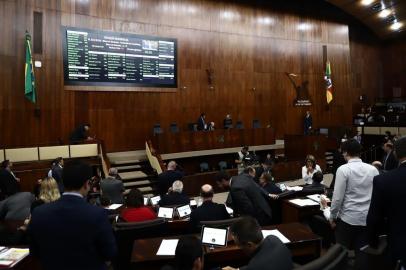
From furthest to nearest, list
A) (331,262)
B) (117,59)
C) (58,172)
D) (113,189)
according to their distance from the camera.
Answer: (117,59) < (58,172) < (113,189) < (331,262)

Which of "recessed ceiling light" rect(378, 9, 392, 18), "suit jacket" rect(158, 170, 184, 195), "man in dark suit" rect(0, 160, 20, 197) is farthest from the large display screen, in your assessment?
"recessed ceiling light" rect(378, 9, 392, 18)

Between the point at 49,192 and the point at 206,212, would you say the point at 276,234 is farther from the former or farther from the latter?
the point at 49,192

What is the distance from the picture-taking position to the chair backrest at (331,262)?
1341mm

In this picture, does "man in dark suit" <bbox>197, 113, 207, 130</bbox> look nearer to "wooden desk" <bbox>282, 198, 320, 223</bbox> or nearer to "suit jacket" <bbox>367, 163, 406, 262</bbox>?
"wooden desk" <bbox>282, 198, 320, 223</bbox>

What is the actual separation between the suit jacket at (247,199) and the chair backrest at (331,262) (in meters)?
2.27

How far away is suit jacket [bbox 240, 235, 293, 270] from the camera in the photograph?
5.42 feet

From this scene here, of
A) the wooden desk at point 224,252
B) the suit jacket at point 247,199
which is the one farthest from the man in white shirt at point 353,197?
the suit jacket at point 247,199

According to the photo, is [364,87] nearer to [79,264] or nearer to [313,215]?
[313,215]

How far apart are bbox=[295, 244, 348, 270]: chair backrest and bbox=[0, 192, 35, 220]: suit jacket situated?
12.4ft

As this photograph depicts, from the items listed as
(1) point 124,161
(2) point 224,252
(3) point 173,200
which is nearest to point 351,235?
(2) point 224,252

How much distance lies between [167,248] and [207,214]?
0.67 metres

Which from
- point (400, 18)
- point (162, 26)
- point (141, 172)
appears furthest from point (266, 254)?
point (400, 18)

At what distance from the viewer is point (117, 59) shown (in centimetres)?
1046

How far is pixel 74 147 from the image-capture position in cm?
904
